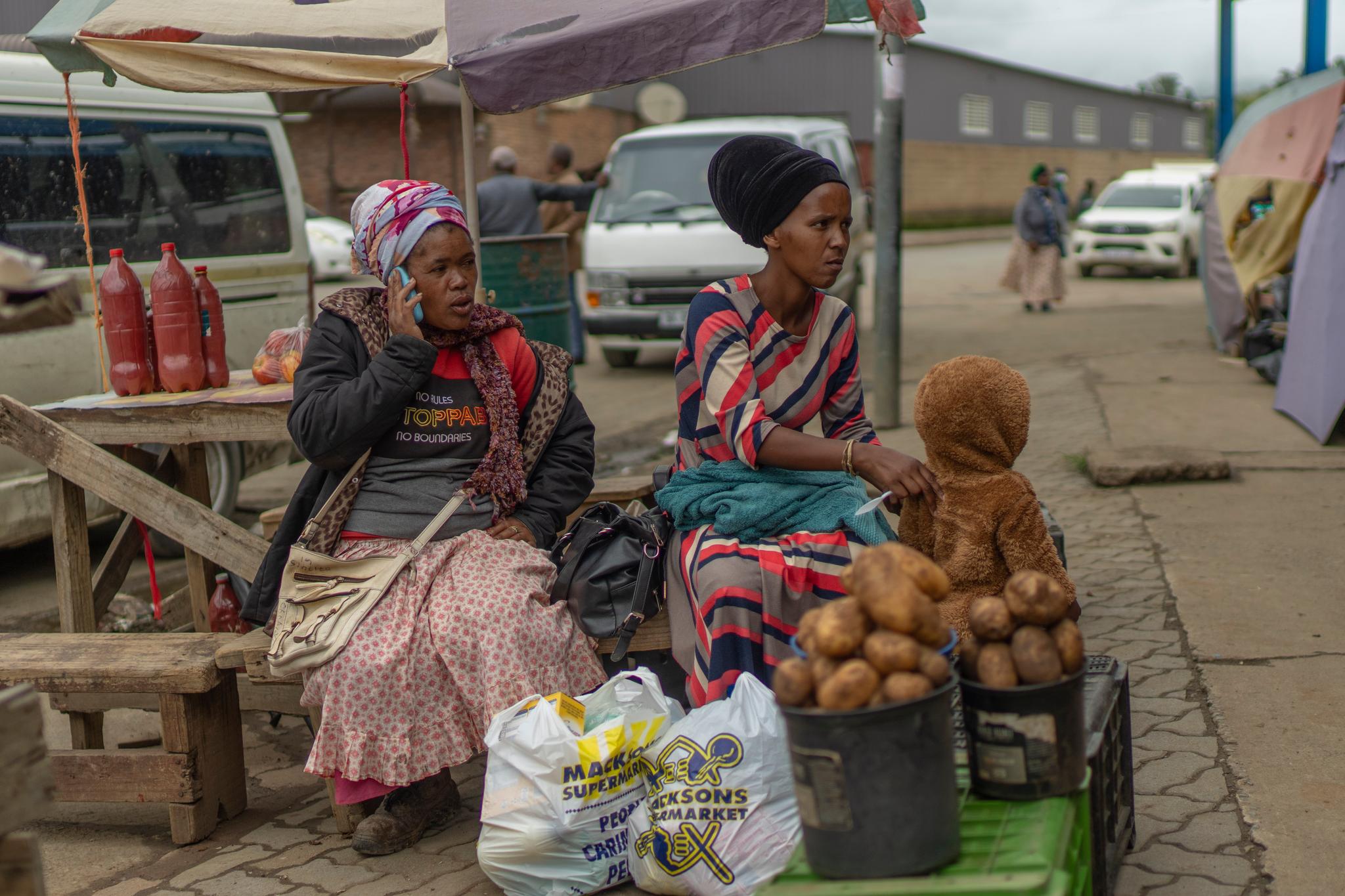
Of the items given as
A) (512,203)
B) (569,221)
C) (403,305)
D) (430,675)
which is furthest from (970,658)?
(569,221)

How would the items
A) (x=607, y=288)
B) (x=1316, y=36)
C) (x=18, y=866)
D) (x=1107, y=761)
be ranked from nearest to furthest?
1. (x=18, y=866)
2. (x=1107, y=761)
3. (x=1316, y=36)
4. (x=607, y=288)

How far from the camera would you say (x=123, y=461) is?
397 centimetres

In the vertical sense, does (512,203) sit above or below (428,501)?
above

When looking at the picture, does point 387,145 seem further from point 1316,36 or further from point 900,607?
point 900,607

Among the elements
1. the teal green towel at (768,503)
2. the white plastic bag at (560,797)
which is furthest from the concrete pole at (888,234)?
the white plastic bag at (560,797)

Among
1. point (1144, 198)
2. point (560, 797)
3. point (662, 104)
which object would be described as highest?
point (662, 104)

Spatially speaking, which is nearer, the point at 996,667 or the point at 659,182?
the point at 996,667

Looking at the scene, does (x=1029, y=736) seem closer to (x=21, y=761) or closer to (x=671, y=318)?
(x=21, y=761)

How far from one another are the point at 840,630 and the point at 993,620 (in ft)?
1.03

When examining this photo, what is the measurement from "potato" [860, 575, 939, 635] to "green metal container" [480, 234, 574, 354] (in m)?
5.24

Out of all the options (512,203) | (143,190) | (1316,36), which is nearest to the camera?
(143,190)

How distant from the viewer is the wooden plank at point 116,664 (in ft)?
10.8

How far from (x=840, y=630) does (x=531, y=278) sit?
556 centimetres

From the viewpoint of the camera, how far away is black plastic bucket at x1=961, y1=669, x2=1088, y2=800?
2188 mm
